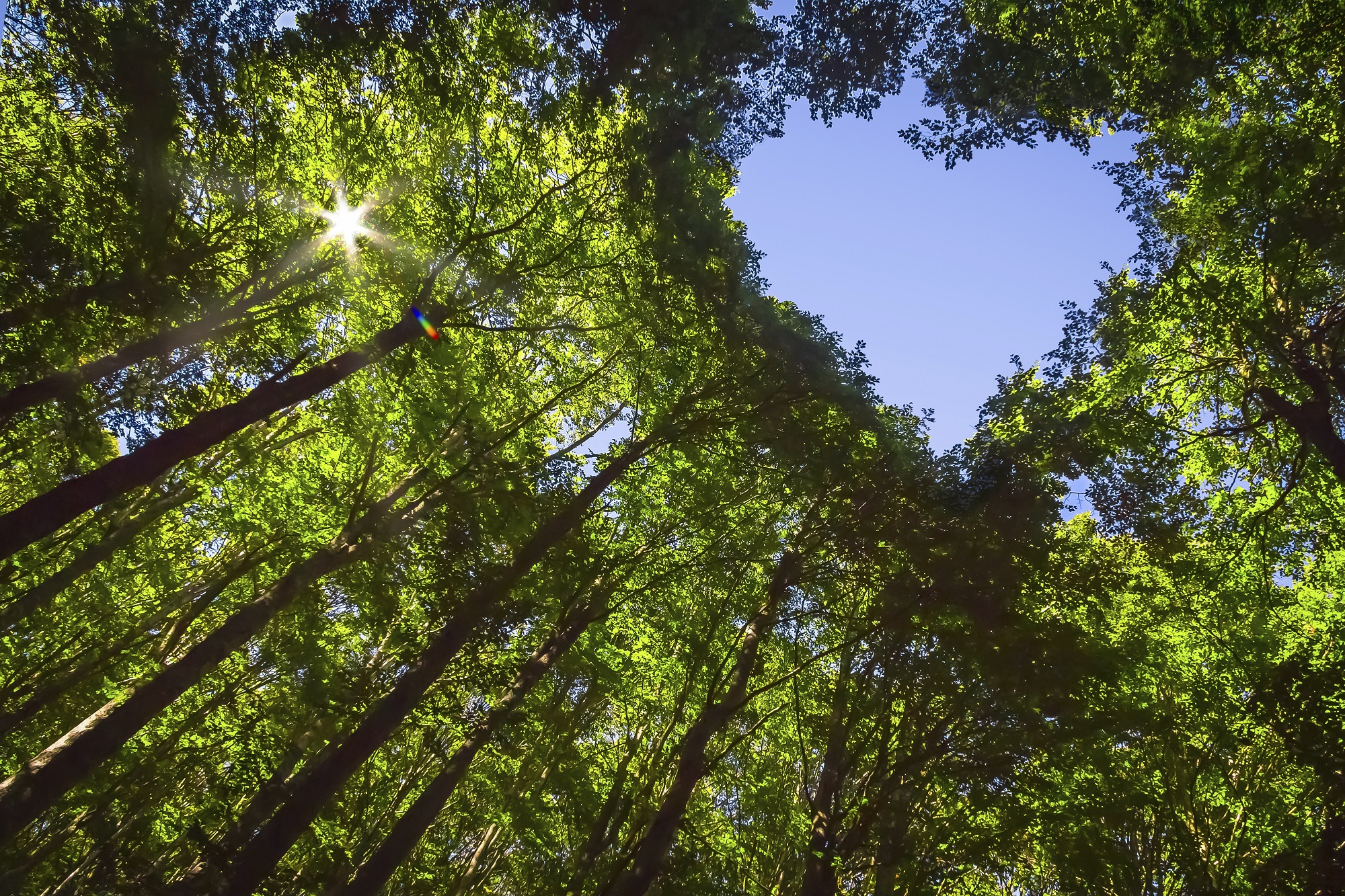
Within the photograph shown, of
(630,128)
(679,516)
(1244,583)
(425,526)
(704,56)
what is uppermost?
(704,56)

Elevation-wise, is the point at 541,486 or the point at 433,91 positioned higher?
the point at 433,91

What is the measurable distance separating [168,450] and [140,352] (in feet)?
12.5

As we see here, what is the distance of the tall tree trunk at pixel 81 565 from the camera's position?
32.3 ft

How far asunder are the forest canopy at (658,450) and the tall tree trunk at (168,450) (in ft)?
0.15

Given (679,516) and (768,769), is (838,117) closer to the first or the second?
(679,516)

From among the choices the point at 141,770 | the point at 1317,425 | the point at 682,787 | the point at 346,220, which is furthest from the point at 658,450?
the point at 141,770

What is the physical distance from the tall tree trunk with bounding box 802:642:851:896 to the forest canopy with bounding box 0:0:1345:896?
8 cm

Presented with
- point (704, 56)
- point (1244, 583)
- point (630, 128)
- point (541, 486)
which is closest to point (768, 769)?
point (541, 486)

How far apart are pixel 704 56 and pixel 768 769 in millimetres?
14859

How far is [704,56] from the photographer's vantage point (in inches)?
433

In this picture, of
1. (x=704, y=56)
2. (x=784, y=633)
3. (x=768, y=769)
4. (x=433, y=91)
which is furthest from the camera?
(x=768, y=769)

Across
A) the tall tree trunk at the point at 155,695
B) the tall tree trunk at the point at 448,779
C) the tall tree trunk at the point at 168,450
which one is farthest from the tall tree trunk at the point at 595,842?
the tall tree trunk at the point at 168,450

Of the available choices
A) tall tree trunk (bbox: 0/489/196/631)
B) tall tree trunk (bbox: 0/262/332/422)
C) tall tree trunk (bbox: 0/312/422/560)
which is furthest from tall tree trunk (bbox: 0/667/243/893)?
tall tree trunk (bbox: 0/312/422/560)

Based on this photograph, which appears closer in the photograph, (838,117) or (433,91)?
(433,91)
